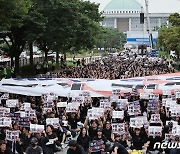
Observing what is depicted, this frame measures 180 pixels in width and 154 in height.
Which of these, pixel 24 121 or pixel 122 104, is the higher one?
pixel 122 104

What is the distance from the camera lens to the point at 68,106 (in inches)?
648

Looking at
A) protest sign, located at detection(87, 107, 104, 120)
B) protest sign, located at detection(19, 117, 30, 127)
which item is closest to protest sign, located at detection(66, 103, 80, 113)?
protest sign, located at detection(87, 107, 104, 120)

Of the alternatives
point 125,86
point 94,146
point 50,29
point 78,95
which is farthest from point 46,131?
point 50,29

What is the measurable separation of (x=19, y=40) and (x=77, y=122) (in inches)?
1000

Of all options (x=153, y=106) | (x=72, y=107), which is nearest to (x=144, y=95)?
(x=153, y=106)

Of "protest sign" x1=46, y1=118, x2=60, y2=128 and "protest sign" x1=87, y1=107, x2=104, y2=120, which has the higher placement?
"protest sign" x1=87, y1=107, x2=104, y2=120

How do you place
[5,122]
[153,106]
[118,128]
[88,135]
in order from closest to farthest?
[118,128] → [88,135] → [5,122] → [153,106]

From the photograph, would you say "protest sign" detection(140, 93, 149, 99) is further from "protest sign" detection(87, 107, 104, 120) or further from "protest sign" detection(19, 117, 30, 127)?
"protest sign" detection(19, 117, 30, 127)

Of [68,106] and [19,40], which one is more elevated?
[19,40]

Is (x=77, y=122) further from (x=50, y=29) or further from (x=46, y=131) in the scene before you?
(x=50, y=29)

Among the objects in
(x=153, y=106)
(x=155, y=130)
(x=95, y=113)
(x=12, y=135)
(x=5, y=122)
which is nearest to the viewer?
(x=12, y=135)

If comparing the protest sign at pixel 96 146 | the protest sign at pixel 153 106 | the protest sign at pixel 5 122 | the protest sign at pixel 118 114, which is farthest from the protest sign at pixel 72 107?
the protest sign at pixel 96 146

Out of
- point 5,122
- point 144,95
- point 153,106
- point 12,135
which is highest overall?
point 144,95

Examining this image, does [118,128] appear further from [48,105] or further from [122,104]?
[48,105]
